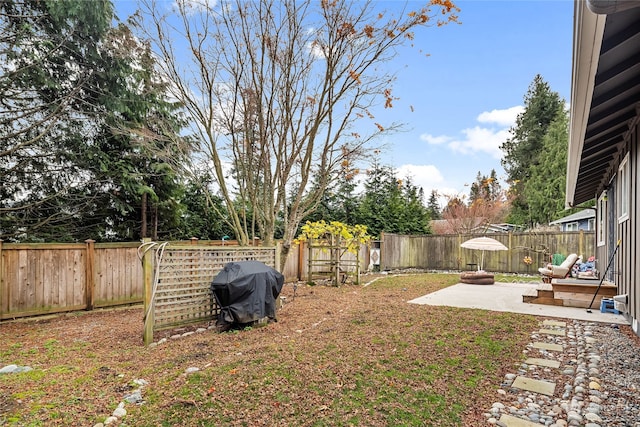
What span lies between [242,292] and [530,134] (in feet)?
89.8

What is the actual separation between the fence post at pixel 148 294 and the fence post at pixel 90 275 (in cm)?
256

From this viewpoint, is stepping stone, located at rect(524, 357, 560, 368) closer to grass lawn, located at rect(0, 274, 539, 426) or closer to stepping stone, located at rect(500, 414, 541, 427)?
grass lawn, located at rect(0, 274, 539, 426)

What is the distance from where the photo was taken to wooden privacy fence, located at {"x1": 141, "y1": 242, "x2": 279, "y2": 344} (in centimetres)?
412

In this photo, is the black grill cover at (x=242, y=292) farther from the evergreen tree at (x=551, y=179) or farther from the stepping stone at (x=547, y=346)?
the evergreen tree at (x=551, y=179)

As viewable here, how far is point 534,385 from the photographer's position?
2.83m

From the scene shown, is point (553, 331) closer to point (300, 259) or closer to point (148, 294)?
point (148, 294)

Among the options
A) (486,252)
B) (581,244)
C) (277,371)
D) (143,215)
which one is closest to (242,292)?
(277,371)

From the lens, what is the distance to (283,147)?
6.65m

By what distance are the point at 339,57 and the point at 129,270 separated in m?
5.42

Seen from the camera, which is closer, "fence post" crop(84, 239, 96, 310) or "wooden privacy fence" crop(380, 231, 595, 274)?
"fence post" crop(84, 239, 96, 310)

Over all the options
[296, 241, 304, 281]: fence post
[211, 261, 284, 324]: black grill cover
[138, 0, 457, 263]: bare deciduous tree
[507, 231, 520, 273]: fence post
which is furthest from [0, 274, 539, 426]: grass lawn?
[507, 231, 520, 273]: fence post

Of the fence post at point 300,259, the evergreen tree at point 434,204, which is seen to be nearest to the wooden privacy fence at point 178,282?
the fence post at point 300,259

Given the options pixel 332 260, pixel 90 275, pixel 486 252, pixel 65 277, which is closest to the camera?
pixel 65 277

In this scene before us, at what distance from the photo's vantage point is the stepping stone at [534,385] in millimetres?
2723
